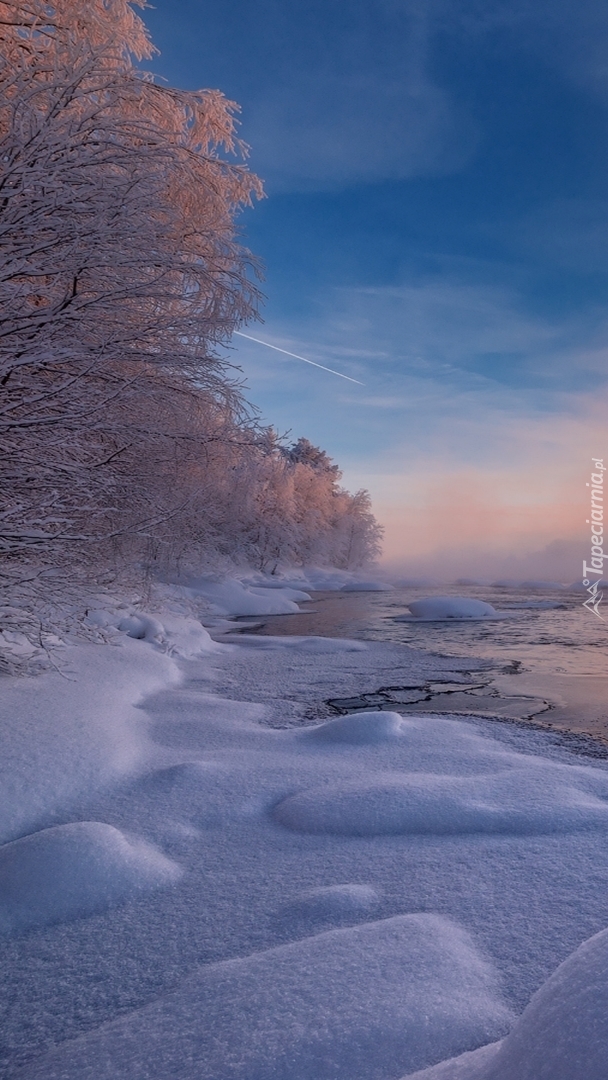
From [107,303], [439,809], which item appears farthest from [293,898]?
[107,303]

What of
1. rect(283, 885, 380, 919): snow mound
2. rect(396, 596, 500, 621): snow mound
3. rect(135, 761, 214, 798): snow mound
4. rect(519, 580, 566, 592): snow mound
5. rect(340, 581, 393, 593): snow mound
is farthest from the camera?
rect(519, 580, 566, 592): snow mound

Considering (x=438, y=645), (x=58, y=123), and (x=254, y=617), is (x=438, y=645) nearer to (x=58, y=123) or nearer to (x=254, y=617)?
(x=254, y=617)

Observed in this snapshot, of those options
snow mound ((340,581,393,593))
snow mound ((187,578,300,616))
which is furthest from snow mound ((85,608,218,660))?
snow mound ((340,581,393,593))

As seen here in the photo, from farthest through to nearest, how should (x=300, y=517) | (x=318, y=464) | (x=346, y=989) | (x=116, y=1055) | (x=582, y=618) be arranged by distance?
(x=318, y=464)
(x=300, y=517)
(x=582, y=618)
(x=346, y=989)
(x=116, y=1055)

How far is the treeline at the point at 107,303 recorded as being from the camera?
145 inches

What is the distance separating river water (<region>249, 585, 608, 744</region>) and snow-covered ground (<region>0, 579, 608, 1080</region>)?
175 cm

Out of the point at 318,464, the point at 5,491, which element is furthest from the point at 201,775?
the point at 318,464

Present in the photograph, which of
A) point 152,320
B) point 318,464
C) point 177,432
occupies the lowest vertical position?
point 177,432

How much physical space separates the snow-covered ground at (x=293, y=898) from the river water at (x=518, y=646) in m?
1.75

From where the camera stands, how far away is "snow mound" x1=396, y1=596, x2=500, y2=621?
20.2 metres

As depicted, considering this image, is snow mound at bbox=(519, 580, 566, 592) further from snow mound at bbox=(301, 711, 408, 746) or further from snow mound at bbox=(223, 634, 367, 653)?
snow mound at bbox=(301, 711, 408, 746)

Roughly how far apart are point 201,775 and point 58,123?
12.9ft

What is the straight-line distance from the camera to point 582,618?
2006cm

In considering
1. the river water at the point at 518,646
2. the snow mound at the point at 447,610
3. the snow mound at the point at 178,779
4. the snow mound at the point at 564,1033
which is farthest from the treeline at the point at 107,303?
the snow mound at the point at 447,610
